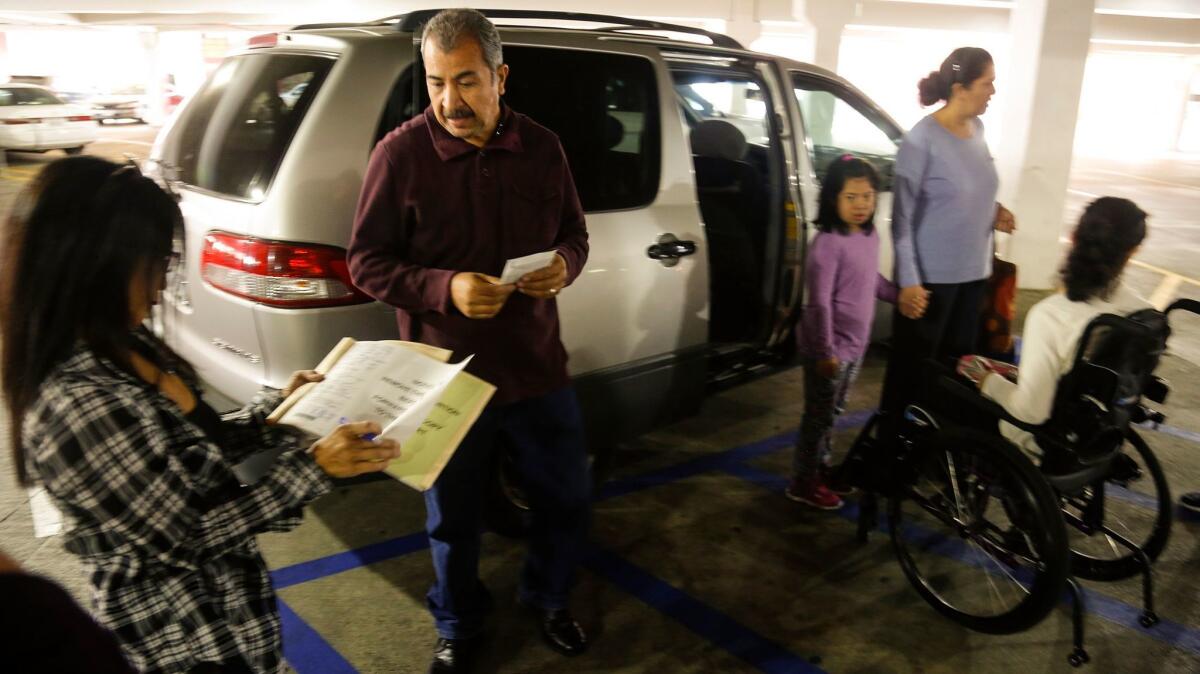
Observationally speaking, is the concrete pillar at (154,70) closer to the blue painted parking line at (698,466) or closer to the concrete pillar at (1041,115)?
the concrete pillar at (1041,115)

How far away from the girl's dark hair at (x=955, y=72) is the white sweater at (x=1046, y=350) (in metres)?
0.97

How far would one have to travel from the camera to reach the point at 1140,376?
2.45 m

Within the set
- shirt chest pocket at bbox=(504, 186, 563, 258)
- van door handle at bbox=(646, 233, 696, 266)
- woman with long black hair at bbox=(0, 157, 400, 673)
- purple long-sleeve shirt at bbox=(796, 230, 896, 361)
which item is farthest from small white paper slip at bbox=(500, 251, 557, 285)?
purple long-sleeve shirt at bbox=(796, 230, 896, 361)

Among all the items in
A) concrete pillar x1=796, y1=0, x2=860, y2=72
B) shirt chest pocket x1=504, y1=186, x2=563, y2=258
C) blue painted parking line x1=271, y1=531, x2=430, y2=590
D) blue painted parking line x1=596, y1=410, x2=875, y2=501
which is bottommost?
blue painted parking line x1=596, y1=410, x2=875, y2=501

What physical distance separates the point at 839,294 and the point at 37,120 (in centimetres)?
1620

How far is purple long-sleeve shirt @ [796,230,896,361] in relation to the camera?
310 cm

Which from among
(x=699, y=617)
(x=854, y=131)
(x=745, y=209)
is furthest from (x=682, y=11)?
(x=699, y=617)

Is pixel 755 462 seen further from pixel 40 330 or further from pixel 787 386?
pixel 40 330

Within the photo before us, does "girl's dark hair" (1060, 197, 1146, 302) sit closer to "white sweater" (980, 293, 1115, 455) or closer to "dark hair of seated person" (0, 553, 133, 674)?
"white sweater" (980, 293, 1115, 455)

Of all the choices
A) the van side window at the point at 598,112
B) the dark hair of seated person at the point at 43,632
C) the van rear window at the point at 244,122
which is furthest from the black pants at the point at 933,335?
the dark hair of seated person at the point at 43,632

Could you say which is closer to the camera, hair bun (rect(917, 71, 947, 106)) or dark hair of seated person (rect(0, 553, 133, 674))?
dark hair of seated person (rect(0, 553, 133, 674))

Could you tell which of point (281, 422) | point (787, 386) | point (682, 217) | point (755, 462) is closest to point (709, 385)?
point (755, 462)

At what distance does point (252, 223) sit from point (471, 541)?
Answer: 1.13 metres

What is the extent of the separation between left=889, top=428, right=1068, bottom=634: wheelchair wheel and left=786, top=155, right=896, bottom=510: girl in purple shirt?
1.69ft
